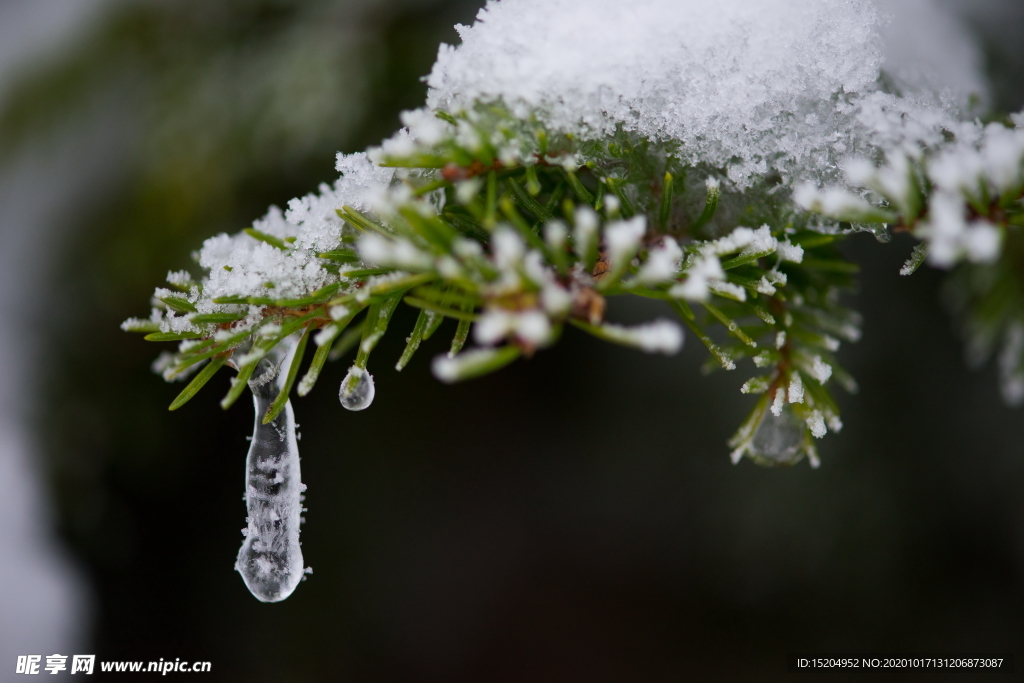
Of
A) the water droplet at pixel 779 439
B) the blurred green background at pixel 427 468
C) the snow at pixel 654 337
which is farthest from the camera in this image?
the blurred green background at pixel 427 468

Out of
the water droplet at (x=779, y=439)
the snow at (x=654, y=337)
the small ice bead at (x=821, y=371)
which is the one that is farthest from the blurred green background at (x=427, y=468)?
the snow at (x=654, y=337)

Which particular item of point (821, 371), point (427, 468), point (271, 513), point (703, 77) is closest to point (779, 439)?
point (821, 371)

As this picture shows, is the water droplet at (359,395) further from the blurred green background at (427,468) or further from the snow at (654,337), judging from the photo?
the blurred green background at (427,468)

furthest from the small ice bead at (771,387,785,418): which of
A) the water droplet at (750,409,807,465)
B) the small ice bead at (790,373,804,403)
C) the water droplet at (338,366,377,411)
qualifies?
the water droplet at (338,366,377,411)

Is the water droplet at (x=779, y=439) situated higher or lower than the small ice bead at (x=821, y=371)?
lower

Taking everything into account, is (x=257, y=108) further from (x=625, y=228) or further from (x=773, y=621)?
(x=773, y=621)

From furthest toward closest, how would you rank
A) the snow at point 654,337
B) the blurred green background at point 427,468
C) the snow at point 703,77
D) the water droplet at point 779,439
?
the blurred green background at point 427,468 → the water droplet at point 779,439 → the snow at point 703,77 → the snow at point 654,337

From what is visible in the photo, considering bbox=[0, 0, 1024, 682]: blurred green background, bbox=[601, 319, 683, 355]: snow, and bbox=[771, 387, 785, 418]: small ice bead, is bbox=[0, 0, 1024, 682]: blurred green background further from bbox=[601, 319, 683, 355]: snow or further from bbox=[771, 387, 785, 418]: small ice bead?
bbox=[601, 319, 683, 355]: snow
